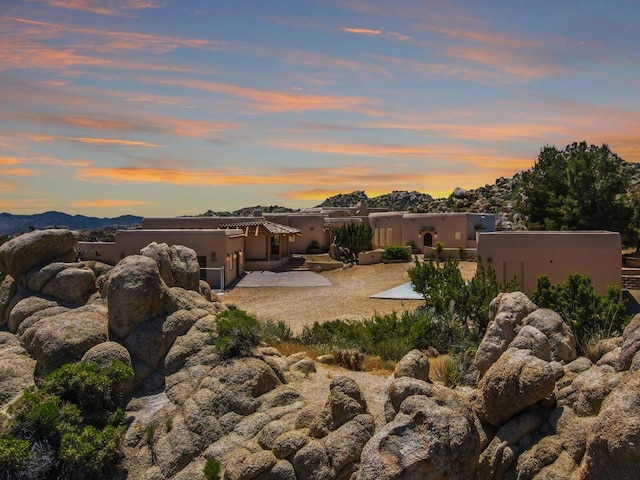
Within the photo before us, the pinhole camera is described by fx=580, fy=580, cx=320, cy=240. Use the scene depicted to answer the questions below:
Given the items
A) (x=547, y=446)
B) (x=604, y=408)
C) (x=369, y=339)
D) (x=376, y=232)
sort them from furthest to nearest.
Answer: (x=376, y=232)
(x=369, y=339)
(x=547, y=446)
(x=604, y=408)

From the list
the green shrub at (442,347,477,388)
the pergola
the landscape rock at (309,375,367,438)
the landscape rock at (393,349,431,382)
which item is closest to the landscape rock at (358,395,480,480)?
the landscape rock at (309,375,367,438)

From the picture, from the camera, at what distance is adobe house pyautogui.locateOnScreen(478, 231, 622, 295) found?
2277cm

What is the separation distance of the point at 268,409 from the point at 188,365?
2.47 meters

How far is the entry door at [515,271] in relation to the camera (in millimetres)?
23375

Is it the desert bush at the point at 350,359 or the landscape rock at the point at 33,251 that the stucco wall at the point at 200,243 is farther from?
the desert bush at the point at 350,359

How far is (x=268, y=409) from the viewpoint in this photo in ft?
35.7

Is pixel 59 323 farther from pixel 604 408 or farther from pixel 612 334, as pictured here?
pixel 612 334

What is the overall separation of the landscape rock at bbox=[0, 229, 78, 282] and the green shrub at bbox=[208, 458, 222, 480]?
8.27 metres

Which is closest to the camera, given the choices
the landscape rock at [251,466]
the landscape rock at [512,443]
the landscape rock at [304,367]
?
the landscape rock at [512,443]

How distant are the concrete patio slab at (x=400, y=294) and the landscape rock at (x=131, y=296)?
16.1 metres

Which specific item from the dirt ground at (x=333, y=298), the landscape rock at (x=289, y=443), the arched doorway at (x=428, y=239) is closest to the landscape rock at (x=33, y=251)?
the dirt ground at (x=333, y=298)

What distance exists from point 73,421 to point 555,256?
61.6ft

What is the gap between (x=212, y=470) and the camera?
31.6 feet

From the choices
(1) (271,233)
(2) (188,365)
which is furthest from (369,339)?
(1) (271,233)
